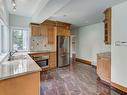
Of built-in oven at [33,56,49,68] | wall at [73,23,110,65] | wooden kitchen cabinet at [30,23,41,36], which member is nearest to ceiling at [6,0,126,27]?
wooden kitchen cabinet at [30,23,41,36]

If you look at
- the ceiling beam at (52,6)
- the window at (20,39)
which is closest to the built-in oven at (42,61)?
the window at (20,39)

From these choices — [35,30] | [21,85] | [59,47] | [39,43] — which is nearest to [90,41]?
[59,47]

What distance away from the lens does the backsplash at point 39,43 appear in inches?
219

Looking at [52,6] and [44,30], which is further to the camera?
[44,30]

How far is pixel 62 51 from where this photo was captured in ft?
20.8

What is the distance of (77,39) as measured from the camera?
8750 mm

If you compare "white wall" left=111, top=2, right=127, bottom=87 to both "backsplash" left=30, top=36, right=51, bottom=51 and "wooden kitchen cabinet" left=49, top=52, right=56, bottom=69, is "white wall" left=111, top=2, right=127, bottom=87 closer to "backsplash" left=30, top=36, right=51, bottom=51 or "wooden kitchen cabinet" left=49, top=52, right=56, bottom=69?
"wooden kitchen cabinet" left=49, top=52, right=56, bottom=69

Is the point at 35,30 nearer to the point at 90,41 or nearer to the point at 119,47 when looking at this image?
the point at 90,41

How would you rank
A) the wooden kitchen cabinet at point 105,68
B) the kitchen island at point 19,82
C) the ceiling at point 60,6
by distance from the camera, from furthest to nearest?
the wooden kitchen cabinet at point 105,68, the ceiling at point 60,6, the kitchen island at point 19,82

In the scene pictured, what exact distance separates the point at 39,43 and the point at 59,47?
3.69 feet

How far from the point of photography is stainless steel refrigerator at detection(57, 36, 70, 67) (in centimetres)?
617

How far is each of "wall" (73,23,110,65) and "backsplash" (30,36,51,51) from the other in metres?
2.78

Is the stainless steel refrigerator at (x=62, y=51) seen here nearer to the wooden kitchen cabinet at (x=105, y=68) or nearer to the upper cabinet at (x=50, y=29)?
the upper cabinet at (x=50, y=29)

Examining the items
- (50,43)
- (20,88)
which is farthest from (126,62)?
(50,43)
